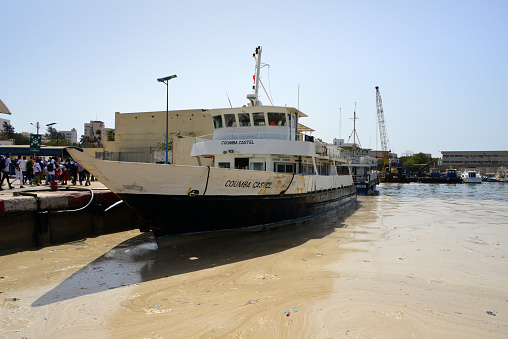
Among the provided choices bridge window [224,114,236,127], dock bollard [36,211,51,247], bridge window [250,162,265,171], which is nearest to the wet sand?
dock bollard [36,211,51,247]

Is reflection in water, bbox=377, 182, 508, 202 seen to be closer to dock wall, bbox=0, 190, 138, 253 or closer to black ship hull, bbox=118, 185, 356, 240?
black ship hull, bbox=118, 185, 356, 240

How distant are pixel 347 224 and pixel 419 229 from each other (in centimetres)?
271

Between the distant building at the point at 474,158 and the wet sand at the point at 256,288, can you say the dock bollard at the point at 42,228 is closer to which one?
the wet sand at the point at 256,288

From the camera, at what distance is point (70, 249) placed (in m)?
9.13

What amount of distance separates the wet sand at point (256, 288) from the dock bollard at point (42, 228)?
351 mm

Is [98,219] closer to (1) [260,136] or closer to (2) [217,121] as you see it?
(2) [217,121]

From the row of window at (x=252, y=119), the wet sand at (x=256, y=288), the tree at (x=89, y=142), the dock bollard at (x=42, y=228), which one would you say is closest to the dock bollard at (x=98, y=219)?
the wet sand at (x=256, y=288)

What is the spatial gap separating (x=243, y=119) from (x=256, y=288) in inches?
316

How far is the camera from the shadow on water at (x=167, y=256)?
669 centimetres

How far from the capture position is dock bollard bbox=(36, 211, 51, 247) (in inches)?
360

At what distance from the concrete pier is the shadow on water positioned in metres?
1.19

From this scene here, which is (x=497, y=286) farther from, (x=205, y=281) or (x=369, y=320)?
(x=205, y=281)

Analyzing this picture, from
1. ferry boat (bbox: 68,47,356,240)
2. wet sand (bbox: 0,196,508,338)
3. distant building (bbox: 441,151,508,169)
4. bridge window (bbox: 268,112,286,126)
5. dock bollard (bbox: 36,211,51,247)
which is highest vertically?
distant building (bbox: 441,151,508,169)

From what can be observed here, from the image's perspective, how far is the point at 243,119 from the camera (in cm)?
1334
